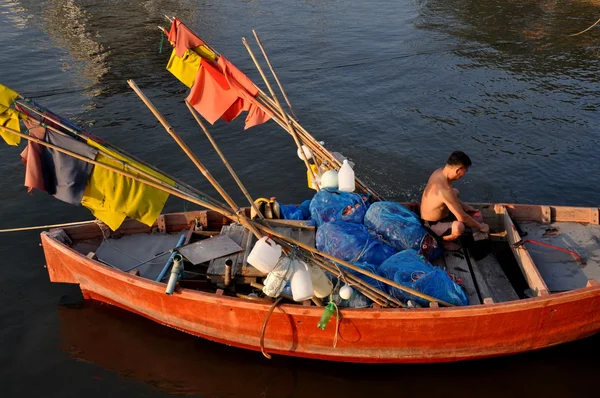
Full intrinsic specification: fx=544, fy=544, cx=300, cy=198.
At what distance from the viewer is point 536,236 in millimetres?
8664

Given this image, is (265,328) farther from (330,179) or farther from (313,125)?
(313,125)

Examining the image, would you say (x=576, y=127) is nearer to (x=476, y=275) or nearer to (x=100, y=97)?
(x=476, y=275)

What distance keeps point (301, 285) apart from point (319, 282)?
39 centimetres

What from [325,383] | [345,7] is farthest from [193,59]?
[345,7]

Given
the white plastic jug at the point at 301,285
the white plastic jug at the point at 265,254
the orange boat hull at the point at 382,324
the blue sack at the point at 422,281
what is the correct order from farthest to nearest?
the blue sack at the point at 422,281 < the orange boat hull at the point at 382,324 < the white plastic jug at the point at 301,285 < the white plastic jug at the point at 265,254

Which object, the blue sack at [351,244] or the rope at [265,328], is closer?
the rope at [265,328]

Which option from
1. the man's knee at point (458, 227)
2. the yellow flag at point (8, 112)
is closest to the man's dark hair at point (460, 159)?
the man's knee at point (458, 227)

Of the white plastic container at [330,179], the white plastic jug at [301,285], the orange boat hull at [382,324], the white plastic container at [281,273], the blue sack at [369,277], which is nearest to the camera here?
the white plastic jug at [301,285]

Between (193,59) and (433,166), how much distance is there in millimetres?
6905

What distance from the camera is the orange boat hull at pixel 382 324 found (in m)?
7.01

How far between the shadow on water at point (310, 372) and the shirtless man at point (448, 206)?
1.97 m

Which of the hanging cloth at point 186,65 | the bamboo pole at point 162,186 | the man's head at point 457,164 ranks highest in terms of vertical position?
the hanging cloth at point 186,65

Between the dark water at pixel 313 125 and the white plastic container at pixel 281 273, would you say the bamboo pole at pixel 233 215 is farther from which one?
the dark water at pixel 313 125

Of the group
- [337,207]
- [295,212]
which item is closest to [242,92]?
[295,212]
